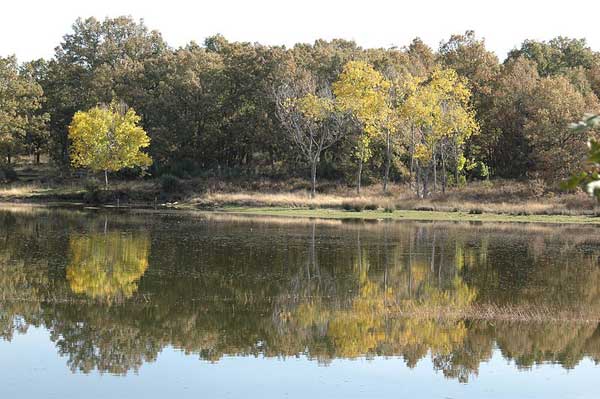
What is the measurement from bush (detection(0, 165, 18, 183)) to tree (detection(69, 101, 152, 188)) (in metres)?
10.9

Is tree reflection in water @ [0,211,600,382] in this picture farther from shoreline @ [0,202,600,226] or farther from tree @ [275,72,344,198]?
tree @ [275,72,344,198]

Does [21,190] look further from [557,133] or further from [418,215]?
[557,133]

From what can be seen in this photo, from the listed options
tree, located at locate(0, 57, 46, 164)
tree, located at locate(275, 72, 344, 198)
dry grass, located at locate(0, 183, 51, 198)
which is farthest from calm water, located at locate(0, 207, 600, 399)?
tree, located at locate(0, 57, 46, 164)

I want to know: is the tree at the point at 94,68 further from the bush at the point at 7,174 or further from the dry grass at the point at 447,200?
the dry grass at the point at 447,200

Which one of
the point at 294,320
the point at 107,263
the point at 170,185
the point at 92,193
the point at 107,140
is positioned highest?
the point at 107,140

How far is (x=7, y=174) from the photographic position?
78375mm

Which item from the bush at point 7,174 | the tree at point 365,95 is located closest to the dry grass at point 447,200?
the tree at point 365,95

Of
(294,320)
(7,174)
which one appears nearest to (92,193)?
(7,174)

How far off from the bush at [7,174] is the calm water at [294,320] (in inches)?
1797

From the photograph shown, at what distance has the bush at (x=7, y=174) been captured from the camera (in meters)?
77.2

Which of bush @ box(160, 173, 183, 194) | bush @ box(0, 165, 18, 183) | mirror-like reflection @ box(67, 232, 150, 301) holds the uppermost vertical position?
bush @ box(0, 165, 18, 183)

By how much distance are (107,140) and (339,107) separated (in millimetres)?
20948

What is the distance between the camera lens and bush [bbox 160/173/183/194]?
69500 millimetres

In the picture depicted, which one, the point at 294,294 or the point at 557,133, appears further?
the point at 557,133
